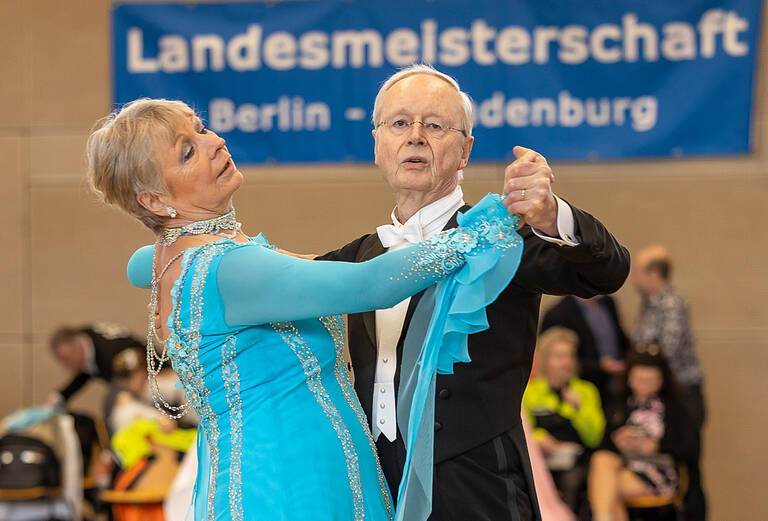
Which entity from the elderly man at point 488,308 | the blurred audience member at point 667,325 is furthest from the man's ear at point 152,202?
the blurred audience member at point 667,325

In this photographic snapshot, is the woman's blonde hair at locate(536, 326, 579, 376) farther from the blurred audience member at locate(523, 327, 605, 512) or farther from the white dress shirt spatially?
the white dress shirt

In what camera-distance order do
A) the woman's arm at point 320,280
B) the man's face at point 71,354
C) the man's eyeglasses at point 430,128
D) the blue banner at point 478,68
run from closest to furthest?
1. the woman's arm at point 320,280
2. the man's eyeglasses at point 430,128
3. the man's face at point 71,354
4. the blue banner at point 478,68

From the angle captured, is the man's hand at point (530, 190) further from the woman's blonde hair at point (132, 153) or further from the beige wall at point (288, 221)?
the beige wall at point (288, 221)

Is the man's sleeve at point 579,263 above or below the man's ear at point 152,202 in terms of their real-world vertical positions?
below

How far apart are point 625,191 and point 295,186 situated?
83.9 inches

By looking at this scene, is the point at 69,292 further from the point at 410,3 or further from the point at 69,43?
the point at 410,3

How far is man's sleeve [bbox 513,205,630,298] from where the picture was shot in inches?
84.9

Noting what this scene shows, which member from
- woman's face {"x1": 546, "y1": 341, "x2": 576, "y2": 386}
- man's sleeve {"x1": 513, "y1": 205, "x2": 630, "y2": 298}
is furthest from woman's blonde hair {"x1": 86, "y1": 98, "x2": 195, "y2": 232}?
woman's face {"x1": 546, "y1": 341, "x2": 576, "y2": 386}

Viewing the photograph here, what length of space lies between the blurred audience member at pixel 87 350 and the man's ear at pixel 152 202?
3.90 metres

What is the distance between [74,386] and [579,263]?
15.1ft

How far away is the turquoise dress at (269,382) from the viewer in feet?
6.88

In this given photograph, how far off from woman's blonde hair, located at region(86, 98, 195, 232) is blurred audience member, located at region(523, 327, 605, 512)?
3375 millimetres

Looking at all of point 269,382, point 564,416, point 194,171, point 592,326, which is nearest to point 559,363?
point 564,416

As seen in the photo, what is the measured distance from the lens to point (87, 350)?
20.7ft
